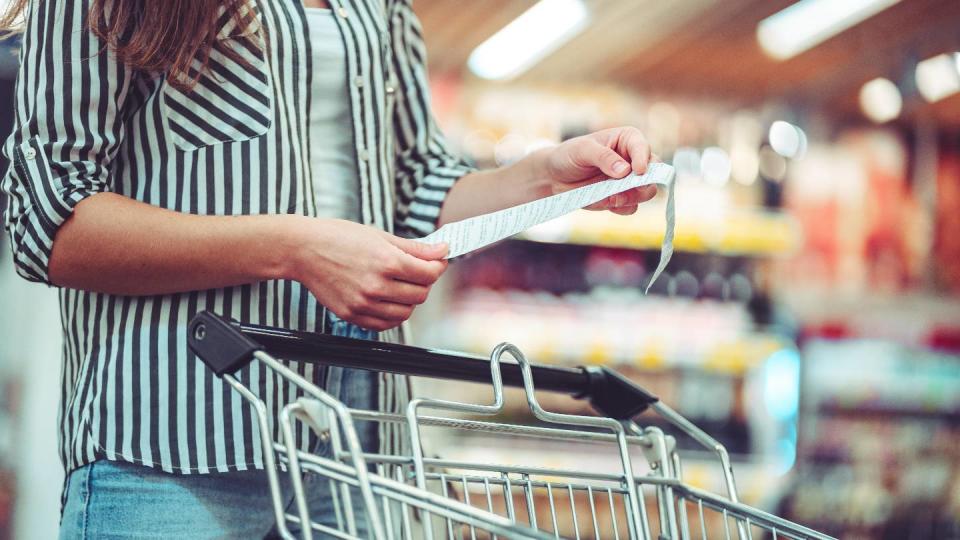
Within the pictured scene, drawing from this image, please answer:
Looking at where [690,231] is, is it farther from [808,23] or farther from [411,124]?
[411,124]

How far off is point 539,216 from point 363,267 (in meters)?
0.14


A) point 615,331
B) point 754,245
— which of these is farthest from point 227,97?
point 754,245

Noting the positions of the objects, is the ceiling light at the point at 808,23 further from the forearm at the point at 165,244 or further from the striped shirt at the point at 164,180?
the forearm at the point at 165,244

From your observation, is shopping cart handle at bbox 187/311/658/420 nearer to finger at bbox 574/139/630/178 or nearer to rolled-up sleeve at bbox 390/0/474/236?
finger at bbox 574/139/630/178

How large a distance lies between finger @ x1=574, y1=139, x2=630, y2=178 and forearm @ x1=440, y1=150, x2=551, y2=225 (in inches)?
3.3

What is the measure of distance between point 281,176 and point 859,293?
362 centimetres

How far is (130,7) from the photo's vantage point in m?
0.89

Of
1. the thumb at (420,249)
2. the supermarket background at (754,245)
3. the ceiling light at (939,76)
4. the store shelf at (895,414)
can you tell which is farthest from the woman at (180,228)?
the ceiling light at (939,76)

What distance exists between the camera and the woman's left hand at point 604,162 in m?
0.89

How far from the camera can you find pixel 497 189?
111cm

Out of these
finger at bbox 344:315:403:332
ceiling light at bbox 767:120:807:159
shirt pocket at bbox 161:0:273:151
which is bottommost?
finger at bbox 344:315:403:332

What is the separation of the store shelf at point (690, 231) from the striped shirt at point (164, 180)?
2.80 meters

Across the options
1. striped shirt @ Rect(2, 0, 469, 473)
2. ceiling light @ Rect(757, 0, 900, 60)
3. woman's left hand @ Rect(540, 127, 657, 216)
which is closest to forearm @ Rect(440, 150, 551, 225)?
woman's left hand @ Rect(540, 127, 657, 216)

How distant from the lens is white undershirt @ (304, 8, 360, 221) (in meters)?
1.02
